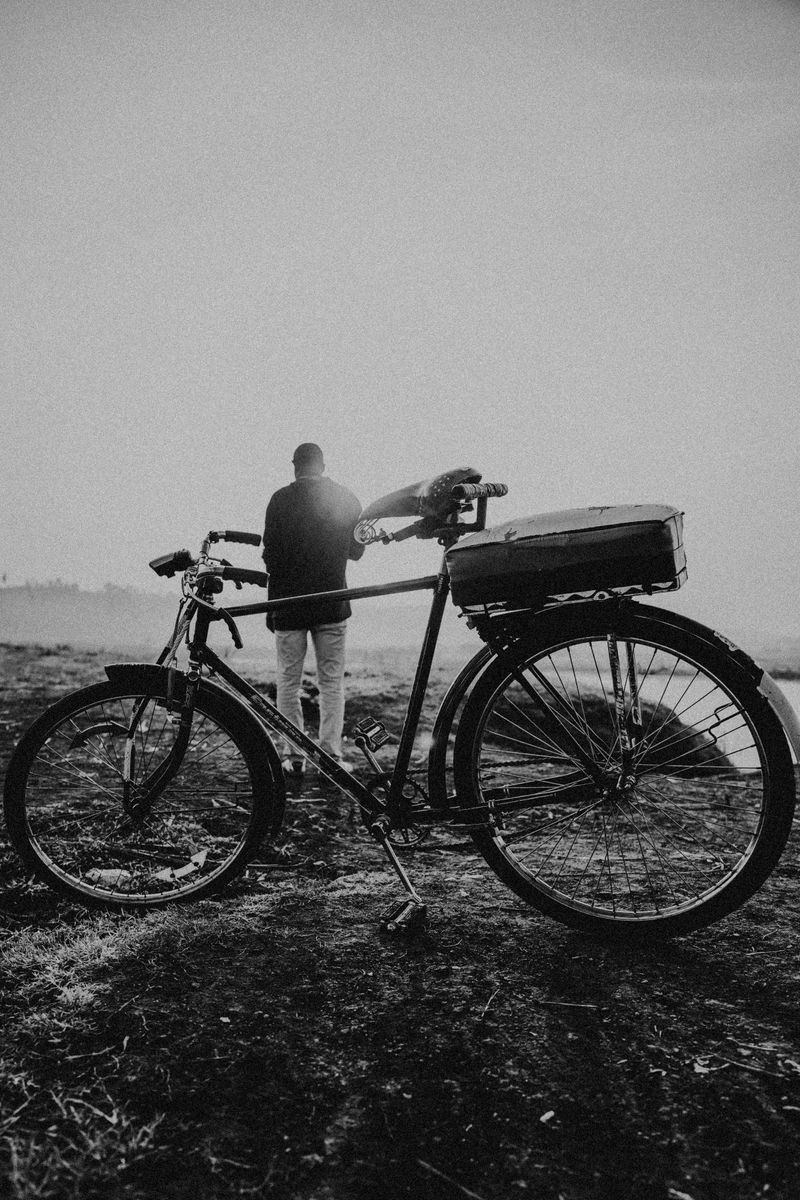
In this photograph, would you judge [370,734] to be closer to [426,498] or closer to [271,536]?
[426,498]

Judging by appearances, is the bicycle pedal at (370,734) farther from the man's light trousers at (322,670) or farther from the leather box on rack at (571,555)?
the man's light trousers at (322,670)

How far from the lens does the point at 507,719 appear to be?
2.28 m

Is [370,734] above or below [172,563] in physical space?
below

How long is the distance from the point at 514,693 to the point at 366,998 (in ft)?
14.2

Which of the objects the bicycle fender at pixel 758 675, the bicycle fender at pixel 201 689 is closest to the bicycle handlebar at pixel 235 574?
the bicycle fender at pixel 201 689

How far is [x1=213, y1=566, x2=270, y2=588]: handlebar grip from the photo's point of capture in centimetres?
251

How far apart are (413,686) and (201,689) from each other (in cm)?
80

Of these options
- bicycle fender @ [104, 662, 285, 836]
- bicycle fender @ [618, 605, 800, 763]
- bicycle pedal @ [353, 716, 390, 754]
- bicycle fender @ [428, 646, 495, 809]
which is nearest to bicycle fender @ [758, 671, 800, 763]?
bicycle fender @ [618, 605, 800, 763]

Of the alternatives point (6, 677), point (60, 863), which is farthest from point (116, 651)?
point (60, 863)

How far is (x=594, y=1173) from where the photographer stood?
1.28 meters

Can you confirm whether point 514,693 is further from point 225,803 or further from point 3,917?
point 3,917

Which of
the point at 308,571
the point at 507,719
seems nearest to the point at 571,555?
the point at 507,719

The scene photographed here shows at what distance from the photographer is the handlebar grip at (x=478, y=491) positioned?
7.47 ft

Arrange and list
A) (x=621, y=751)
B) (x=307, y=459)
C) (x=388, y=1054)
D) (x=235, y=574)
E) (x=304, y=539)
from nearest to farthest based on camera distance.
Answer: (x=388, y=1054) → (x=621, y=751) → (x=235, y=574) → (x=304, y=539) → (x=307, y=459)
